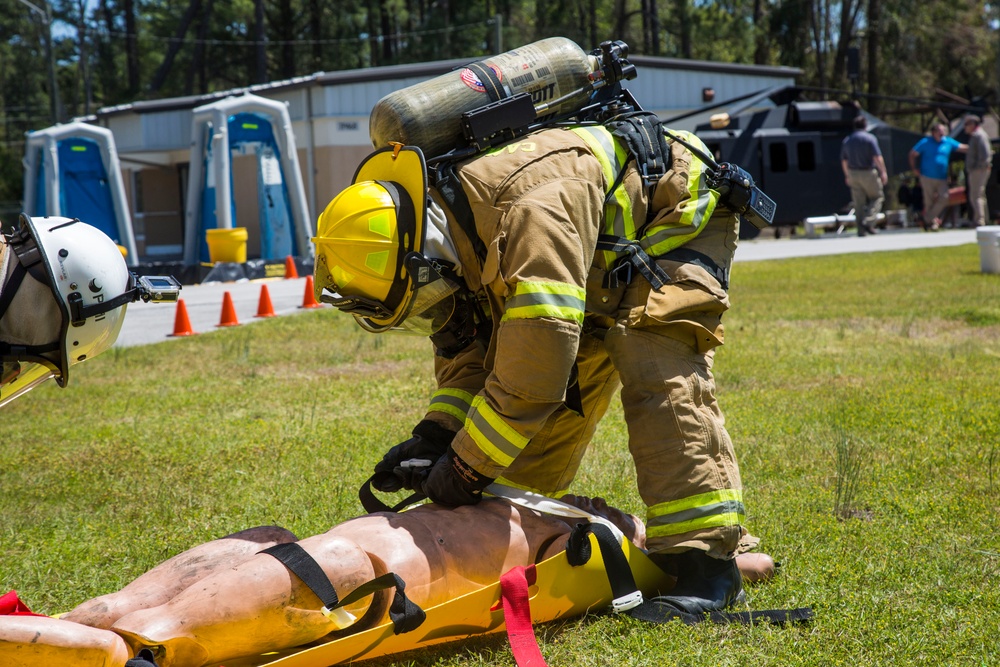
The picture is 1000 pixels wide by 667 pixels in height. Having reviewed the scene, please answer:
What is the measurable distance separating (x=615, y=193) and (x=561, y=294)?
546 mm

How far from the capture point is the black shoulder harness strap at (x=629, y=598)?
9.59 ft

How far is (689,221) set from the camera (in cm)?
321

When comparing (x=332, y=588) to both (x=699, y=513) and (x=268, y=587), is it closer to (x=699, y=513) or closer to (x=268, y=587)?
(x=268, y=587)

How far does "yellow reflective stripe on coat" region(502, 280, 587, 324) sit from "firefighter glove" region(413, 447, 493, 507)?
0.48 meters

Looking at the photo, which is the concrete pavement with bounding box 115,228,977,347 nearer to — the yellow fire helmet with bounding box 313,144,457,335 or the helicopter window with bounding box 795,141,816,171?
the helicopter window with bounding box 795,141,816,171

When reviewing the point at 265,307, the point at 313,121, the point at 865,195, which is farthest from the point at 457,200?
the point at 313,121

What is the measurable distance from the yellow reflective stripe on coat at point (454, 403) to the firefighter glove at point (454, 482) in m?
0.39

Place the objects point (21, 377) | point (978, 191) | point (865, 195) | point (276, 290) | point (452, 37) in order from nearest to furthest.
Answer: point (21, 377)
point (276, 290)
point (978, 191)
point (865, 195)
point (452, 37)

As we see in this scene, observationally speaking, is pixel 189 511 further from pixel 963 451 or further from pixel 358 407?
pixel 963 451

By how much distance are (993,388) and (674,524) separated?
3737 mm

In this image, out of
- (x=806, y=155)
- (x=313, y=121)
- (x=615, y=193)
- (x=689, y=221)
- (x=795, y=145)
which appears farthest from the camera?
(x=313, y=121)

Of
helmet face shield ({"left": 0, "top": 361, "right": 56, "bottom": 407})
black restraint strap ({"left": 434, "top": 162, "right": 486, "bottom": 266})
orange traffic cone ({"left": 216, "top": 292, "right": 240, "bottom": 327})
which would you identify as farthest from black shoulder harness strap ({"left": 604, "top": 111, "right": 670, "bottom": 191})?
orange traffic cone ({"left": 216, "top": 292, "right": 240, "bottom": 327})

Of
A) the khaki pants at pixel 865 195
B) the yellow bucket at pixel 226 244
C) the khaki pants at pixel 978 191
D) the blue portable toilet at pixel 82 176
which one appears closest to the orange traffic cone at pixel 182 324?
the yellow bucket at pixel 226 244

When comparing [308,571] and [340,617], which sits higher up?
[308,571]
